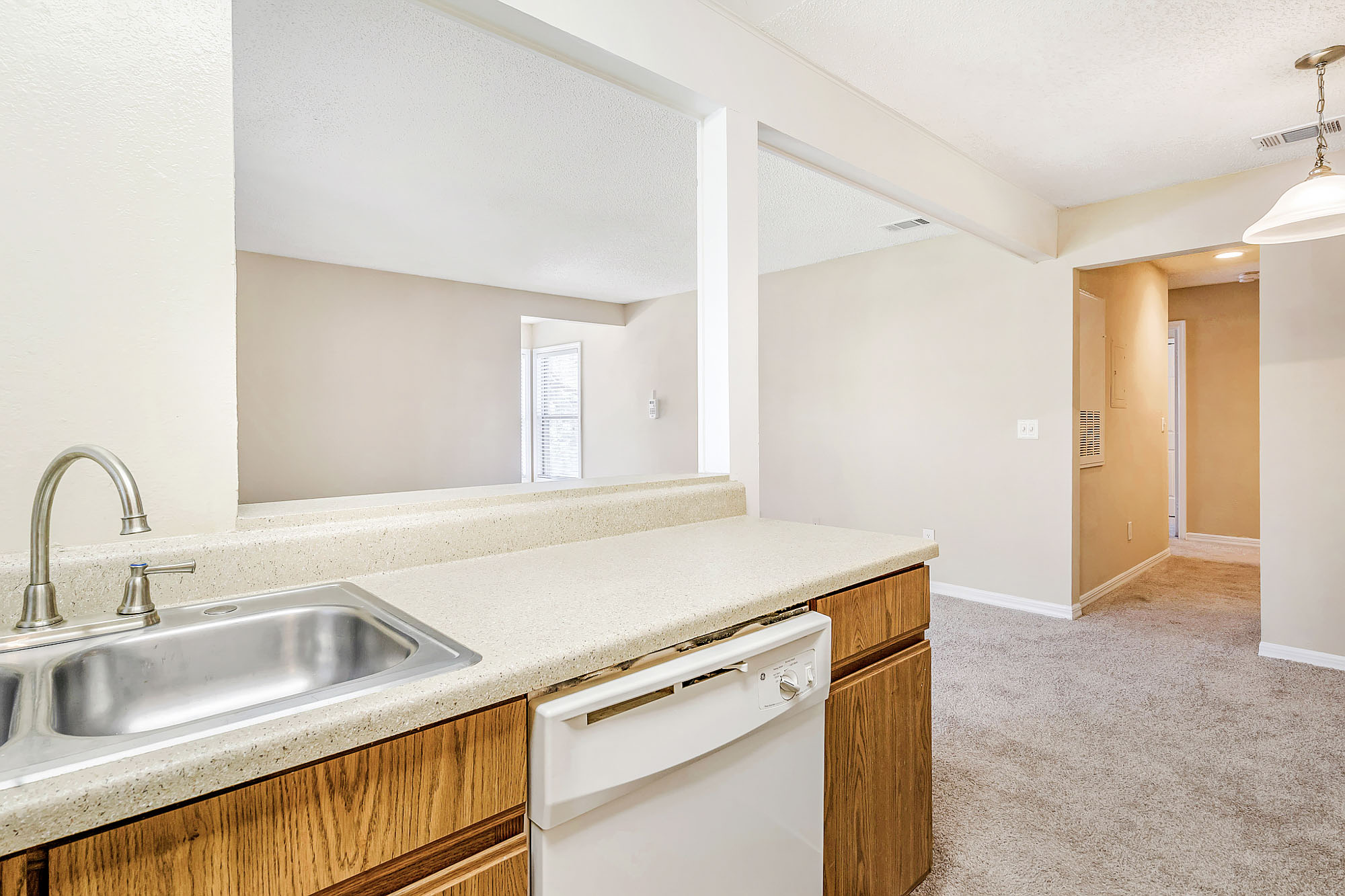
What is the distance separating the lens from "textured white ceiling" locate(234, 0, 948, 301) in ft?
6.78

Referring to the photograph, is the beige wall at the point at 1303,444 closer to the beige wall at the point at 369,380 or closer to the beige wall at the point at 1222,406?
the beige wall at the point at 1222,406

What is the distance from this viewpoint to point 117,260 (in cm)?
97

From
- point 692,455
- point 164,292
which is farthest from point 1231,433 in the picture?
point 164,292

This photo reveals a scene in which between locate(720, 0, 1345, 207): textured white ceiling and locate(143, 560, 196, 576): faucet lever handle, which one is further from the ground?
locate(720, 0, 1345, 207): textured white ceiling

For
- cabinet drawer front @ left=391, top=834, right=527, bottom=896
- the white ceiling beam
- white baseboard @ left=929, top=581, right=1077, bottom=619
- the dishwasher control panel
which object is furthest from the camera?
white baseboard @ left=929, top=581, right=1077, bottom=619

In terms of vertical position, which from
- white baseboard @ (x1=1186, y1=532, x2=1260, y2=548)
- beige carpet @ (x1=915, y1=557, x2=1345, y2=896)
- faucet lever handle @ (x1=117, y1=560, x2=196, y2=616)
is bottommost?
beige carpet @ (x1=915, y1=557, x2=1345, y2=896)

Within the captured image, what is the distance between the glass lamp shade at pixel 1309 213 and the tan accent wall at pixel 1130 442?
1.62 metres

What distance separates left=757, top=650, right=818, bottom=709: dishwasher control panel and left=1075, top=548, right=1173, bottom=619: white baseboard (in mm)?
Result: 3343

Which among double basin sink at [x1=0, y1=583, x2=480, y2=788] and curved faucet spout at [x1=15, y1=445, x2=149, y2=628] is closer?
double basin sink at [x1=0, y1=583, x2=480, y2=788]

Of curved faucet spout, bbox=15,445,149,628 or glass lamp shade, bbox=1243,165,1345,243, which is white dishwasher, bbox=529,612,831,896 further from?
glass lamp shade, bbox=1243,165,1345,243

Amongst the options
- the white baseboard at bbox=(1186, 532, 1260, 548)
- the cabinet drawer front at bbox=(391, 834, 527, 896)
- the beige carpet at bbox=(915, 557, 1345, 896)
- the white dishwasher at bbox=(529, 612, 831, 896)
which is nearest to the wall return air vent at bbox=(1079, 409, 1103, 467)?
the beige carpet at bbox=(915, 557, 1345, 896)

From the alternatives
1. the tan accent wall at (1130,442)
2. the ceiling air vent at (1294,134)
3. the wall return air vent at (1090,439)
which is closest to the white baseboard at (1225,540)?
the tan accent wall at (1130,442)

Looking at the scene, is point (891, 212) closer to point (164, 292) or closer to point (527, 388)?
point (164, 292)

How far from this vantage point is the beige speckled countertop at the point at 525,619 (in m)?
0.53
